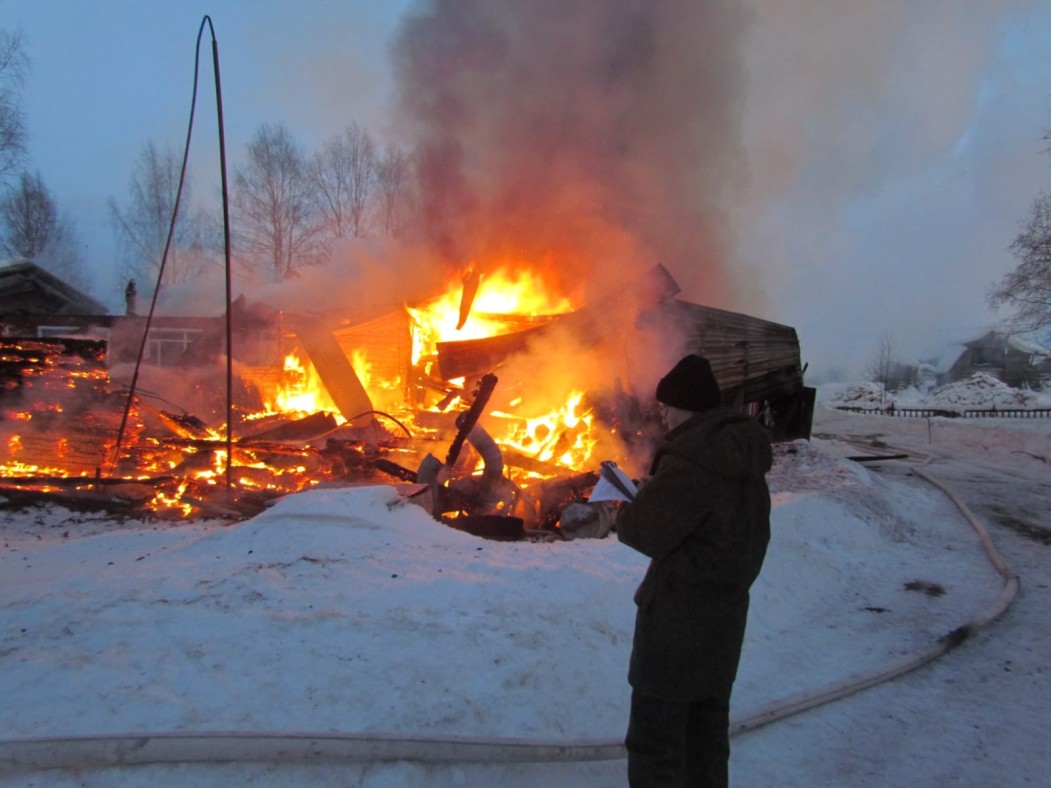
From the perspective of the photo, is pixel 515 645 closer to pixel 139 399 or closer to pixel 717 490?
pixel 717 490

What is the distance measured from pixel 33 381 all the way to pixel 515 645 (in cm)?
834

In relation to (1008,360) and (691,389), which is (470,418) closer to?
(691,389)

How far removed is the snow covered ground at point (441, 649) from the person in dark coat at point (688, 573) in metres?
0.76

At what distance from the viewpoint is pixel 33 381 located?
27.4 ft

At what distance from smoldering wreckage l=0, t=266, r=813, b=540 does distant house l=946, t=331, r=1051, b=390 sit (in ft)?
92.8

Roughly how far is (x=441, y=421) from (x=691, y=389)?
778cm

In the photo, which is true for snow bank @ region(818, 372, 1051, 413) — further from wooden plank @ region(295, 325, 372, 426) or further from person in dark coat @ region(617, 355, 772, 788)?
person in dark coat @ region(617, 355, 772, 788)

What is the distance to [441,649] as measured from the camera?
10.7 ft

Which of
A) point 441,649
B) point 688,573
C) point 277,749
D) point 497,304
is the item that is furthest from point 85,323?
point 688,573

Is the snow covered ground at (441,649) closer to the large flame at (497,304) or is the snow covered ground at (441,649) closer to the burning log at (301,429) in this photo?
the burning log at (301,429)

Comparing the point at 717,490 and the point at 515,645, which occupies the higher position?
the point at 717,490

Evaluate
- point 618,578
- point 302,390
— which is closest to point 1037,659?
point 618,578

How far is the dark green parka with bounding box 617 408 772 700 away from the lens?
6.75 feet

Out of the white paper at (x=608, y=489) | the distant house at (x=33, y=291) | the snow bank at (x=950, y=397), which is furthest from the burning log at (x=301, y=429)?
the snow bank at (x=950, y=397)
